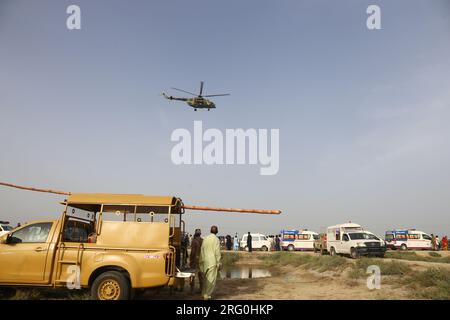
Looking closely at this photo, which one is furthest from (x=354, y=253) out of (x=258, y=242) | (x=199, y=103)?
(x=199, y=103)

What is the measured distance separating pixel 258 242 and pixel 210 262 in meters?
27.4

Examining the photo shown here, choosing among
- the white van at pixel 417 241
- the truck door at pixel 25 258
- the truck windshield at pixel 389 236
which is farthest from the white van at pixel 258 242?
the truck door at pixel 25 258

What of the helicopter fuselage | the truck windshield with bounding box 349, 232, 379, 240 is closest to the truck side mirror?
the truck windshield with bounding box 349, 232, 379, 240

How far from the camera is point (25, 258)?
8.01m

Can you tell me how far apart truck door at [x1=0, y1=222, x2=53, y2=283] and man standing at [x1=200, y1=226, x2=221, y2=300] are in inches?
149

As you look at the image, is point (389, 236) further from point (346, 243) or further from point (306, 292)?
point (306, 292)

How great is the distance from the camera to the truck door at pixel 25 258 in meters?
7.92

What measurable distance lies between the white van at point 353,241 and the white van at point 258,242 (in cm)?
1115

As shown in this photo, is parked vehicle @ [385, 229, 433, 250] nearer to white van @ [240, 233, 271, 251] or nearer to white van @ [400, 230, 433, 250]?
white van @ [400, 230, 433, 250]

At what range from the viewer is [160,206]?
8.53 meters
